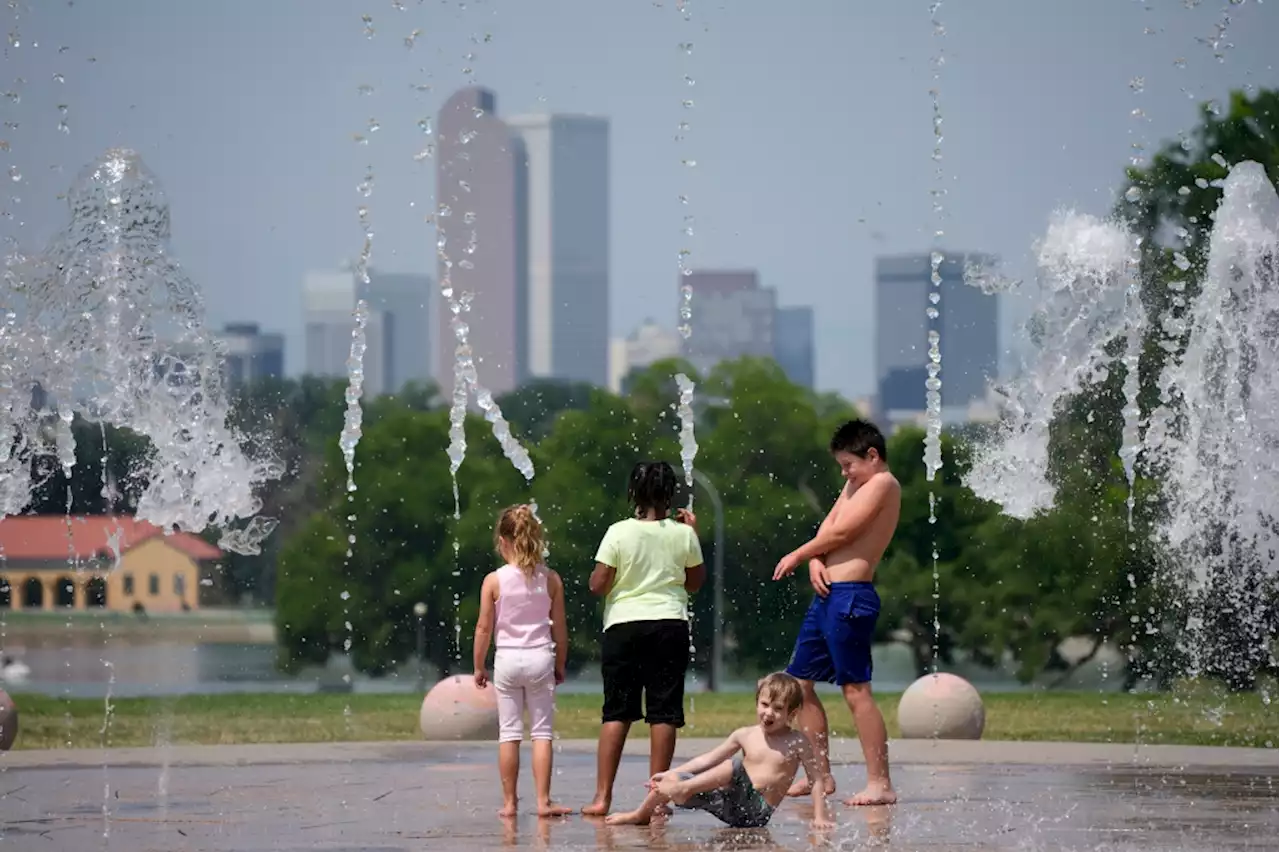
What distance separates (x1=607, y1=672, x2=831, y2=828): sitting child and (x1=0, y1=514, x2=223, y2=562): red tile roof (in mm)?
73940

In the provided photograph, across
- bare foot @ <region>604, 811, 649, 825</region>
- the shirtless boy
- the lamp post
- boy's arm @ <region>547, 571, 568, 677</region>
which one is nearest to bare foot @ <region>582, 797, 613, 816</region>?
bare foot @ <region>604, 811, 649, 825</region>

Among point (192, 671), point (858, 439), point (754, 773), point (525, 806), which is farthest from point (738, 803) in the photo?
point (192, 671)

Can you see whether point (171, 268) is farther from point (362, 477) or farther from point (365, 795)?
point (362, 477)

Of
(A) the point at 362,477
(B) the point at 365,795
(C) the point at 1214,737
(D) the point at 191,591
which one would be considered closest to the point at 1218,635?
(C) the point at 1214,737

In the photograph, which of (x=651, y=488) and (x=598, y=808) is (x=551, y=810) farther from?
(x=651, y=488)

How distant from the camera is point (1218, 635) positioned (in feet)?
92.9

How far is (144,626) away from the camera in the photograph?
333 ft

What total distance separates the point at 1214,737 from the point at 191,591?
7800 centimetres

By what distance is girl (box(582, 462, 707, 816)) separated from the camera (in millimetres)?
9844

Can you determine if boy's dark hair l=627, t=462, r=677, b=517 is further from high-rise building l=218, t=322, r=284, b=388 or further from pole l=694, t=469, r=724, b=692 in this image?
high-rise building l=218, t=322, r=284, b=388

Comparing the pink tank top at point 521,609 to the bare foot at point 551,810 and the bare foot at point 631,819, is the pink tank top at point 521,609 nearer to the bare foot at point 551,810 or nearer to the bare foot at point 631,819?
the bare foot at point 551,810

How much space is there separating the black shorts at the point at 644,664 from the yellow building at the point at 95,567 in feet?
246

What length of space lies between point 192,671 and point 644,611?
92586 millimetres

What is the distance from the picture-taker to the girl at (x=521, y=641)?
9.75 m
